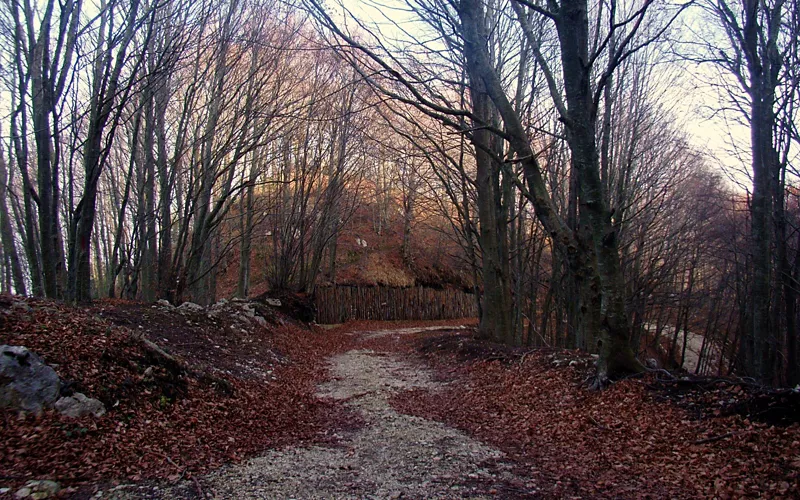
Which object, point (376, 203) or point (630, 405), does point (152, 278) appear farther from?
point (376, 203)

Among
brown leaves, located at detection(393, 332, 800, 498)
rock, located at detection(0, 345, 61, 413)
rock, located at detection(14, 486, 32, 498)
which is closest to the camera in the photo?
rock, located at detection(14, 486, 32, 498)

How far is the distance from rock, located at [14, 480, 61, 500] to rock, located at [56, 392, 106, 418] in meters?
0.98

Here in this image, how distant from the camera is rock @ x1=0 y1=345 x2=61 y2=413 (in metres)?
3.72

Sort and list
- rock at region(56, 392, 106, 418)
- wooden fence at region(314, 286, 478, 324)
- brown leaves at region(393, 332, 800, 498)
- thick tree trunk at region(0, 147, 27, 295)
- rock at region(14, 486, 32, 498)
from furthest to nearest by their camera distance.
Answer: wooden fence at region(314, 286, 478, 324)
thick tree trunk at region(0, 147, 27, 295)
rock at region(56, 392, 106, 418)
brown leaves at region(393, 332, 800, 498)
rock at region(14, 486, 32, 498)

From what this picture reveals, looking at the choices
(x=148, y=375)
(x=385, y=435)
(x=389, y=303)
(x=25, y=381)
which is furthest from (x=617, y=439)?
(x=389, y=303)

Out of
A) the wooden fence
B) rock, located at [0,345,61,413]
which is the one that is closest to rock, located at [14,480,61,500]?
rock, located at [0,345,61,413]

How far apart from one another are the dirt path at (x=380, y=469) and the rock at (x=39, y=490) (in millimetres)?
667

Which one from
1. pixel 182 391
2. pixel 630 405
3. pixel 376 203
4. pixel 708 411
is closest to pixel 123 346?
pixel 182 391

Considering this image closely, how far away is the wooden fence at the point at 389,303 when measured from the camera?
2280cm

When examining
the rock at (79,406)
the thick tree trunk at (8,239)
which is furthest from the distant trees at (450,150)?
the rock at (79,406)

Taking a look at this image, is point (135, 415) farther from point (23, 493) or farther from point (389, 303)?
point (389, 303)

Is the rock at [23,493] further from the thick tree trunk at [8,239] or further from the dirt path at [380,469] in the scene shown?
the thick tree trunk at [8,239]

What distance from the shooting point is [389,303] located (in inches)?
1005

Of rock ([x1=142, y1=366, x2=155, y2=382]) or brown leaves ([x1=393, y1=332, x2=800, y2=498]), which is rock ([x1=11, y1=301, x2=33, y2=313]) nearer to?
rock ([x1=142, y1=366, x2=155, y2=382])
